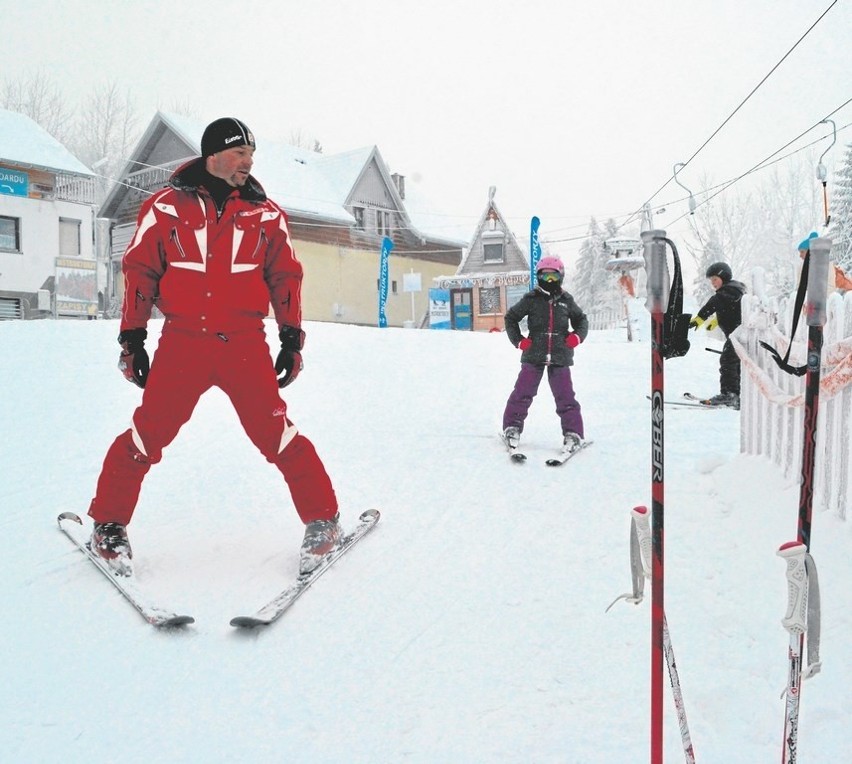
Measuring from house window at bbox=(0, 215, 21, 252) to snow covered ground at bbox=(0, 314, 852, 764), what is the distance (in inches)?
868

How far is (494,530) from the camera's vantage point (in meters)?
3.99

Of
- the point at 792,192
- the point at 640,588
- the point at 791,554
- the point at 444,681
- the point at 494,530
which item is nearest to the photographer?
the point at 791,554

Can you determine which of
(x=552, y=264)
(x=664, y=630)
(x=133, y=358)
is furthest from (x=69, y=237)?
(x=664, y=630)

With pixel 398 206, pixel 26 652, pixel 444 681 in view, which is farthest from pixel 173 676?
pixel 398 206

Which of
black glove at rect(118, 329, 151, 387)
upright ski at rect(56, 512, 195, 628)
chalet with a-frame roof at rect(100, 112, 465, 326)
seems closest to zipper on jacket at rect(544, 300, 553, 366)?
black glove at rect(118, 329, 151, 387)

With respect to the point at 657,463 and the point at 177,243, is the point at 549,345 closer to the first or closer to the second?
the point at 177,243

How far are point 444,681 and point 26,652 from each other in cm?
150

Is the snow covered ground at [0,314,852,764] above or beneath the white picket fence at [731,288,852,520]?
beneath

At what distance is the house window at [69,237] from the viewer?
26.4m

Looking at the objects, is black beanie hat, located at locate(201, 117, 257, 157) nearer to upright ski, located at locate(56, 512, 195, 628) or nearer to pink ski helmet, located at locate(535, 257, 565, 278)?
upright ski, located at locate(56, 512, 195, 628)

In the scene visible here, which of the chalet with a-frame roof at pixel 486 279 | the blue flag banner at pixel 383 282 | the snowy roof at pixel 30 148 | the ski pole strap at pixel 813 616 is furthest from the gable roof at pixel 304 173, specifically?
the ski pole strap at pixel 813 616

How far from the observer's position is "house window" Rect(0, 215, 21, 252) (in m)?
24.5

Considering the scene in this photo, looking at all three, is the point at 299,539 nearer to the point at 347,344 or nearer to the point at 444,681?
the point at 444,681

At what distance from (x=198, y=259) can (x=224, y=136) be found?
1.90ft
